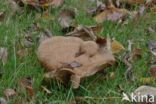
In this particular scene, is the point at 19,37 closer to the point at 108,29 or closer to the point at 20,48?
the point at 20,48

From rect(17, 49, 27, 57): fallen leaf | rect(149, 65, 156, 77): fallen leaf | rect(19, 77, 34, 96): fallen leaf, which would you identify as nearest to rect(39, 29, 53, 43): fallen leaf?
rect(17, 49, 27, 57): fallen leaf

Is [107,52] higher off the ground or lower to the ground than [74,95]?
higher

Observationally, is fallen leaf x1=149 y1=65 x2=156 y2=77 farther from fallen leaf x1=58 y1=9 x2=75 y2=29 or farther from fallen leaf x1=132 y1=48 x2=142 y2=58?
fallen leaf x1=58 y1=9 x2=75 y2=29

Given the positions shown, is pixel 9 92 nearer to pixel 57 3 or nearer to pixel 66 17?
pixel 66 17

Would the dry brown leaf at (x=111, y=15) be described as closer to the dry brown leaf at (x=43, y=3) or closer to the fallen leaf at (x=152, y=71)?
the dry brown leaf at (x=43, y=3)

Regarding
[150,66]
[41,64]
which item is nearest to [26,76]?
[41,64]

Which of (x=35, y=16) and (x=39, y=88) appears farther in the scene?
(x=35, y=16)

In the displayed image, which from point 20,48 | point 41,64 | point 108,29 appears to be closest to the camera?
point 41,64

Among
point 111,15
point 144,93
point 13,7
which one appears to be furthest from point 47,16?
point 144,93
